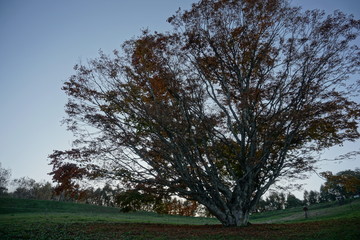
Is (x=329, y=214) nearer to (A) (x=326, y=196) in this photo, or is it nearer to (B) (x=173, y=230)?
(B) (x=173, y=230)

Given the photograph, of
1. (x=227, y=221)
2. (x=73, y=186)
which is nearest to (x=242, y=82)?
(x=227, y=221)

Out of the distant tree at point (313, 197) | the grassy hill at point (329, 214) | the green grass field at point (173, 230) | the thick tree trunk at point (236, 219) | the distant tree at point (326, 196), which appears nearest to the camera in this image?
the green grass field at point (173, 230)

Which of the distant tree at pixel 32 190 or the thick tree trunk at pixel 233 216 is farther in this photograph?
the distant tree at pixel 32 190


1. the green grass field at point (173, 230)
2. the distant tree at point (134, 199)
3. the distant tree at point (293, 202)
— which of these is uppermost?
the distant tree at point (134, 199)

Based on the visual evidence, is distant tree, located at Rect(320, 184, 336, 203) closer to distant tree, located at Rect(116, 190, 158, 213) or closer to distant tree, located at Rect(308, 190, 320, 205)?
distant tree, located at Rect(308, 190, 320, 205)

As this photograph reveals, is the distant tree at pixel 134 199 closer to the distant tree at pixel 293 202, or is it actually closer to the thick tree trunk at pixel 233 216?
the thick tree trunk at pixel 233 216

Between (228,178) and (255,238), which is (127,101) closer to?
(228,178)

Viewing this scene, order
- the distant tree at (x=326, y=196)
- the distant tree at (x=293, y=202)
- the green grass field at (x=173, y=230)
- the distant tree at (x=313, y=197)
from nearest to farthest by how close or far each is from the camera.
Result: the green grass field at (x=173, y=230), the distant tree at (x=326, y=196), the distant tree at (x=293, y=202), the distant tree at (x=313, y=197)

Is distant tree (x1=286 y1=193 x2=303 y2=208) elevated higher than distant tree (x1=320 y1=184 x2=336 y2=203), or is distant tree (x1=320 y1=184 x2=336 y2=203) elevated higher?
distant tree (x1=320 y1=184 x2=336 y2=203)

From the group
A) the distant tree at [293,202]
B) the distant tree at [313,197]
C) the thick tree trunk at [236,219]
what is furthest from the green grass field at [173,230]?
the distant tree at [313,197]

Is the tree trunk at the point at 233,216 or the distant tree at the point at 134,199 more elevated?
the distant tree at the point at 134,199

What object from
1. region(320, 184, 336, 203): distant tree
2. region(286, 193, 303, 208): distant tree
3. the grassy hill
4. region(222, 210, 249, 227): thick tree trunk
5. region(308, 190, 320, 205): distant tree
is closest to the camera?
region(222, 210, 249, 227): thick tree trunk

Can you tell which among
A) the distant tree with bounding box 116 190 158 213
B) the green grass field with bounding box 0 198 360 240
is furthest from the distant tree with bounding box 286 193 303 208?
the distant tree with bounding box 116 190 158 213

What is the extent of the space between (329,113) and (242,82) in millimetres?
4382
